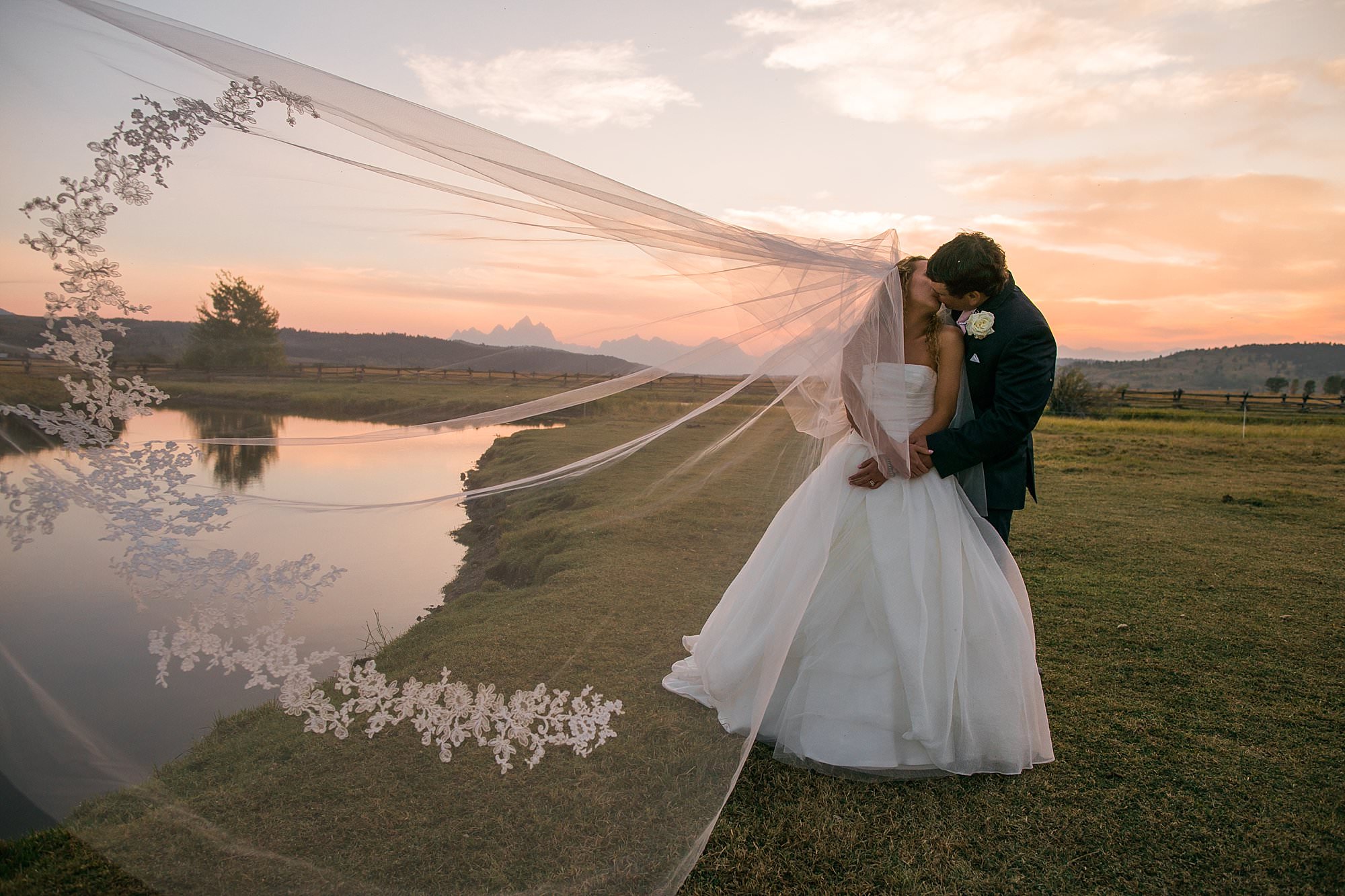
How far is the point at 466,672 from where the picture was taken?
2.81m

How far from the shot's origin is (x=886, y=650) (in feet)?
9.98

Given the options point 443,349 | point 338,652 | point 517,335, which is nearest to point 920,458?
point 517,335

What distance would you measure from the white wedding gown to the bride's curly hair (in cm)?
14

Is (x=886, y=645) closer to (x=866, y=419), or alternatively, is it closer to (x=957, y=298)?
(x=866, y=419)

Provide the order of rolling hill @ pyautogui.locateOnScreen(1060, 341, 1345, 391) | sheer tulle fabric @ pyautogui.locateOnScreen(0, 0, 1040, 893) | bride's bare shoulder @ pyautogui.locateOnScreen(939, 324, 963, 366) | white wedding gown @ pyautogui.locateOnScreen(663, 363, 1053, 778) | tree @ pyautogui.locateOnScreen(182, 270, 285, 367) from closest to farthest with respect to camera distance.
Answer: sheer tulle fabric @ pyautogui.locateOnScreen(0, 0, 1040, 893), tree @ pyautogui.locateOnScreen(182, 270, 285, 367), white wedding gown @ pyautogui.locateOnScreen(663, 363, 1053, 778), bride's bare shoulder @ pyautogui.locateOnScreen(939, 324, 963, 366), rolling hill @ pyautogui.locateOnScreen(1060, 341, 1345, 391)

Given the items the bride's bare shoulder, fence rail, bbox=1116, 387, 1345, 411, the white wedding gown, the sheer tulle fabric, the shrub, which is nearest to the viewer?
the sheer tulle fabric

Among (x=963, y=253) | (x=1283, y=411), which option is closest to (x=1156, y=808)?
(x=963, y=253)

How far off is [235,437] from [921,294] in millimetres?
2832

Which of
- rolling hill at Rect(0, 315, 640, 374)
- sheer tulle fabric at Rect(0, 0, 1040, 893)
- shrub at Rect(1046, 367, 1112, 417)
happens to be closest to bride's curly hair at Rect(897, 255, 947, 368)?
sheer tulle fabric at Rect(0, 0, 1040, 893)

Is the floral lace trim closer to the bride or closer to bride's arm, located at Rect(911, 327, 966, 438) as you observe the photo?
the bride

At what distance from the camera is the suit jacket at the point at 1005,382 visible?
3172mm

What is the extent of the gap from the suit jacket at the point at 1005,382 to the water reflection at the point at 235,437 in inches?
106

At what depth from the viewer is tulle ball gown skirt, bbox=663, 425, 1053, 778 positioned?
2.99 m

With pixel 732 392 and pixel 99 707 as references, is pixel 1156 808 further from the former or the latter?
pixel 99 707
